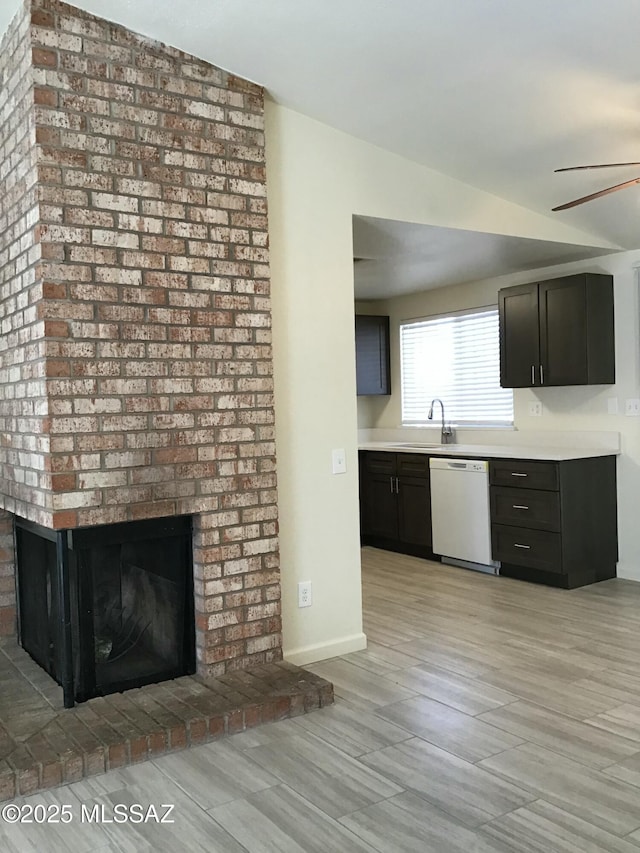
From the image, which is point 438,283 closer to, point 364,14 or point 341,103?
point 341,103

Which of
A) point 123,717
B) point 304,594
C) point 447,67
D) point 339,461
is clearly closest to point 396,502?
point 339,461

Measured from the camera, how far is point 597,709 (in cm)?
315

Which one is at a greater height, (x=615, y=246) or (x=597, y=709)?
A: (x=615, y=246)

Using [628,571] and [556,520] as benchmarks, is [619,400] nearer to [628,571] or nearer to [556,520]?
[556,520]

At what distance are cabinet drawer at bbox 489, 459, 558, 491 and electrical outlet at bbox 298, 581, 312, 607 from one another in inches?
78.8

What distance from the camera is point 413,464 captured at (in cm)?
605

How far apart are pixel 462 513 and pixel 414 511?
1.78 ft

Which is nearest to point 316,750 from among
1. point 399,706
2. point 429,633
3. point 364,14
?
point 399,706

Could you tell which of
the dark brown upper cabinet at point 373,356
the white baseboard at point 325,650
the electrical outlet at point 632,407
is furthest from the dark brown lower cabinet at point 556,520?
the dark brown upper cabinet at point 373,356

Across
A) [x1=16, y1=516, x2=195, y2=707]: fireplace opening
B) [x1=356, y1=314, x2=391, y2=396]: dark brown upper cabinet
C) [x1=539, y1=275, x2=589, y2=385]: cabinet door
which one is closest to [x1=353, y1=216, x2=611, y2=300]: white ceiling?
[x1=539, y1=275, x2=589, y2=385]: cabinet door

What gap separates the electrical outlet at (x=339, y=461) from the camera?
3844 mm

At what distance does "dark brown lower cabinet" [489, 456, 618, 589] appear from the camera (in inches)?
196

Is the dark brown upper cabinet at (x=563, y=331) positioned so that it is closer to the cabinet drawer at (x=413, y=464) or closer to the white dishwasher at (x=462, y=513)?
the white dishwasher at (x=462, y=513)

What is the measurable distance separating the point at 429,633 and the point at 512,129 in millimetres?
2587
